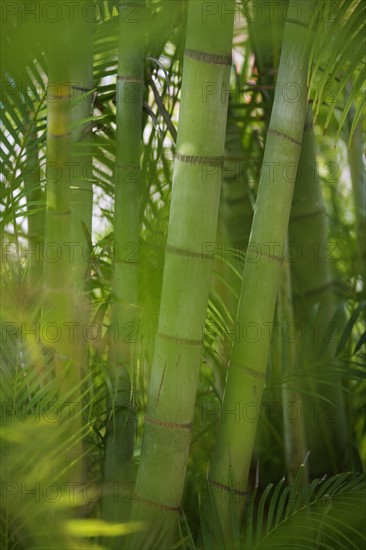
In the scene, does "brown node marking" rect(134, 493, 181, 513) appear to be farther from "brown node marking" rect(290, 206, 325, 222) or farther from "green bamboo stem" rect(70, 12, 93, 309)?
"brown node marking" rect(290, 206, 325, 222)

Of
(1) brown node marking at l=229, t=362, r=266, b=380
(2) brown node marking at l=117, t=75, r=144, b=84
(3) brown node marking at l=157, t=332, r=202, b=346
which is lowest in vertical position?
(1) brown node marking at l=229, t=362, r=266, b=380

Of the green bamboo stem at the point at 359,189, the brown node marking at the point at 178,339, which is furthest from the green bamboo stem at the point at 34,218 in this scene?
the green bamboo stem at the point at 359,189

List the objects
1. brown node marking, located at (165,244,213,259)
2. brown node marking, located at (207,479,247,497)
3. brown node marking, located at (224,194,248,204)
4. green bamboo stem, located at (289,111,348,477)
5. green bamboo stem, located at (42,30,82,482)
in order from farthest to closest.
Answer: brown node marking, located at (224,194,248,204) → green bamboo stem, located at (289,111,348,477) → brown node marking, located at (207,479,247,497) → brown node marking, located at (165,244,213,259) → green bamboo stem, located at (42,30,82,482)

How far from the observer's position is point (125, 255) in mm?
1050

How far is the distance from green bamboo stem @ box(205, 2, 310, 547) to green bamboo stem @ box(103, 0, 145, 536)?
0.15 metres

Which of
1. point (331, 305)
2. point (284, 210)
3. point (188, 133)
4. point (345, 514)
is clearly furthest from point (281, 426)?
point (188, 133)

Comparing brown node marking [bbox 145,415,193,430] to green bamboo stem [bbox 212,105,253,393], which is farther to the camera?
green bamboo stem [bbox 212,105,253,393]

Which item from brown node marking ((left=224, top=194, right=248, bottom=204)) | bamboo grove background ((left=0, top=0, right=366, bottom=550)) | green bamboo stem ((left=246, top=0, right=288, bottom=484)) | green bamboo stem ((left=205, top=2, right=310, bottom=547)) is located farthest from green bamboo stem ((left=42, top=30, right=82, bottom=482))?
brown node marking ((left=224, top=194, right=248, bottom=204))

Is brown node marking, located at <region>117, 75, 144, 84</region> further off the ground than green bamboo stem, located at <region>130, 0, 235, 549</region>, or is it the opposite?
Answer: brown node marking, located at <region>117, 75, 144, 84</region>

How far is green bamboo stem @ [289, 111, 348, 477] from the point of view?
1.44 meters

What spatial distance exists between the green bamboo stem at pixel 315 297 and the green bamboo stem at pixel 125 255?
469mm

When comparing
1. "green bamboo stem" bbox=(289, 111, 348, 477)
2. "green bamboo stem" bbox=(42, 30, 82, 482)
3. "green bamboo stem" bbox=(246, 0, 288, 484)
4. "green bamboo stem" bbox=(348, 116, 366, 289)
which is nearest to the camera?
"green bamboo stem" bbox=(42, 30, 82, 482)

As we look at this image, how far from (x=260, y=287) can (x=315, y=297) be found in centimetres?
49

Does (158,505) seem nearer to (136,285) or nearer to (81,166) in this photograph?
(136,285)
